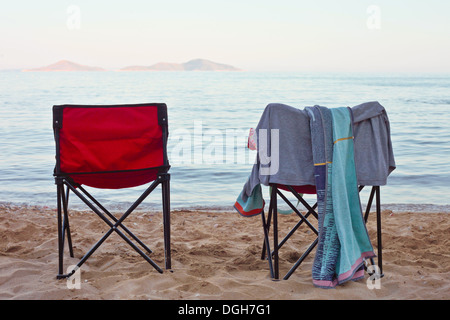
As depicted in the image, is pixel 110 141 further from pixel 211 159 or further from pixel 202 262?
pixel 211 159

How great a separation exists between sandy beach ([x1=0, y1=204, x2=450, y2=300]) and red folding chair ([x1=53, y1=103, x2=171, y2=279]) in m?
0.22

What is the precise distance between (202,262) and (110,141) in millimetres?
985

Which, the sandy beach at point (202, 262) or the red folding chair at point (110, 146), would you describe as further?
the red folding chair at point (110, 146)

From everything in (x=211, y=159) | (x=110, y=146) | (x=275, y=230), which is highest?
(x=110, y=146)

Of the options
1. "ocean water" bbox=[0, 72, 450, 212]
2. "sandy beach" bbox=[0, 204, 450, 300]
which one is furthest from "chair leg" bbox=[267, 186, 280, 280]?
"ocean water" bbox=[0, 72, 450, 212]

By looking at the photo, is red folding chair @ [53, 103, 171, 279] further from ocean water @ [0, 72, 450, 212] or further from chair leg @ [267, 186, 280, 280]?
ocean water @ [0, 72, 450, 212]

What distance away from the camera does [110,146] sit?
2.92m

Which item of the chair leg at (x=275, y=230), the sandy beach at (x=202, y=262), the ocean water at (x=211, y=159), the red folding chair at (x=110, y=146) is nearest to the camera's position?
the sandy beach at (x=202, y=262)

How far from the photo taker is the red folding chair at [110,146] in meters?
2.84

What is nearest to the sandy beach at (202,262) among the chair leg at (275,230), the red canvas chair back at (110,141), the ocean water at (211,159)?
the chair leg at (275,230)

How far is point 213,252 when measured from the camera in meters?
3.48

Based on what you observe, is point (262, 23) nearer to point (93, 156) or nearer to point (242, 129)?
point (242, 129)

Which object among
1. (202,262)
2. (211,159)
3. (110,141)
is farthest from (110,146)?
(211,159)

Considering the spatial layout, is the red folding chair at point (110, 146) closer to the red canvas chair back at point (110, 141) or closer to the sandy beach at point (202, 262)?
the red canvas chair back at point (110, 141)
